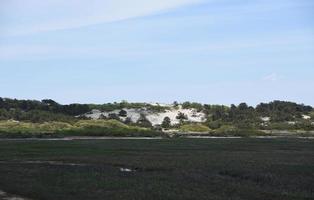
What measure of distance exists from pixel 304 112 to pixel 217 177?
146321 mm

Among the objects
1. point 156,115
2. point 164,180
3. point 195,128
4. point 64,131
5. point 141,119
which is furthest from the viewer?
point 156,115

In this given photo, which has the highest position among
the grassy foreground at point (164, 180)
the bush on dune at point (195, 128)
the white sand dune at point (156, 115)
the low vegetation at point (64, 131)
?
the white sand dune at point (156, 115)

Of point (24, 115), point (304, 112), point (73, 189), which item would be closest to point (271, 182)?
point (73, 189)

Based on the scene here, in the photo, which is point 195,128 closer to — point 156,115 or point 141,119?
point 141,119

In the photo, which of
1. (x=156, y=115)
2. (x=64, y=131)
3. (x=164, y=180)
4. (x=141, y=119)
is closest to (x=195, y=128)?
(x=141, y=119)

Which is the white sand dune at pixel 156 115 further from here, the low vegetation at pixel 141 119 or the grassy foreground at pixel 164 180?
the grassy foreground at pixel 164 180

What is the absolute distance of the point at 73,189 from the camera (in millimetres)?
29125

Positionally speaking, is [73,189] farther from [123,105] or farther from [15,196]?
[123,105]

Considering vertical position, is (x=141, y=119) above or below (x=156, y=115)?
below

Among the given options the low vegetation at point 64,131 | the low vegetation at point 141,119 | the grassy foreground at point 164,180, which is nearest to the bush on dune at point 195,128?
the low vegetation at point 141,119

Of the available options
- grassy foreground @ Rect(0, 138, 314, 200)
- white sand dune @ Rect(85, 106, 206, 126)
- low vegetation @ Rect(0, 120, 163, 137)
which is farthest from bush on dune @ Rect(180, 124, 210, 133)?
grassy foreground @ Rect(0, 138, 314, 200)

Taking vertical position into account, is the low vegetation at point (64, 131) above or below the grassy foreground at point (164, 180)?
above

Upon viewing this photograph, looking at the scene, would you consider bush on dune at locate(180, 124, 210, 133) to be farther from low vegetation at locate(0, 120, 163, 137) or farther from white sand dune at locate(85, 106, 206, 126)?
white sand dune at locate(85, 106, 206, 126)

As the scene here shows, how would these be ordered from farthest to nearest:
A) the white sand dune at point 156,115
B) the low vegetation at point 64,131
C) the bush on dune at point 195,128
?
the white sand dune at point 156,115 → the bush on dune at point 195,128 → the low vegetation at point 64,131
